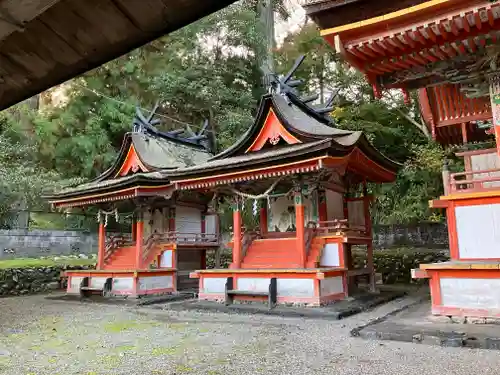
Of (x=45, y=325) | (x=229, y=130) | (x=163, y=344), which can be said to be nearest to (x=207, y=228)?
(x=229, y=130)

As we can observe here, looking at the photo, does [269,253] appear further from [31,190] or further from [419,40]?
[31,190]

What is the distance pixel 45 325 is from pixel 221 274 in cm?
503

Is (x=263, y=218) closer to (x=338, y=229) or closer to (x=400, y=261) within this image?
(x=338, y=229)

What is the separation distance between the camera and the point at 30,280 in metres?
17.4

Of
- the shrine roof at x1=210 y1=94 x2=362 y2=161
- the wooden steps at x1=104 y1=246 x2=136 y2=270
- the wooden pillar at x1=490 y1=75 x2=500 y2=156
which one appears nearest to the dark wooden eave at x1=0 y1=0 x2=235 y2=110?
the wooden pillar at x1=490 y1=75 x2=500 y2=156

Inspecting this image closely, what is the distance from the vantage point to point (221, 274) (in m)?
12.7

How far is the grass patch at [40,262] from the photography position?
55.6ft

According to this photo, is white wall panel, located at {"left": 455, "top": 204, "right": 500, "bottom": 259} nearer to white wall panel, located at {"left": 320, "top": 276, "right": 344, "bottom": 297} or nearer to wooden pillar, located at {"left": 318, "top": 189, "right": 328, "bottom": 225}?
white wall panel, located at {"left": 320, "top": 276, "right": 344, "bottom": 297}

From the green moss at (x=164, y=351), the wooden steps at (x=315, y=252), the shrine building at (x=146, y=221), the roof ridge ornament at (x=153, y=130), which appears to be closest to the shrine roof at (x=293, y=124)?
the wooden steps at (x=315, y=252)

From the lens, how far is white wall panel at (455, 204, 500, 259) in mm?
7984

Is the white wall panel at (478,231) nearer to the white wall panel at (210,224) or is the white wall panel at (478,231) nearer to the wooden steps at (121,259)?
the white wall panel at (210,224)

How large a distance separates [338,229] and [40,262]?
44.4ft

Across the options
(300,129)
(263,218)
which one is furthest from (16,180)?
(300,129)

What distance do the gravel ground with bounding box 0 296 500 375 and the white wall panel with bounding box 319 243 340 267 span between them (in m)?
1.99
